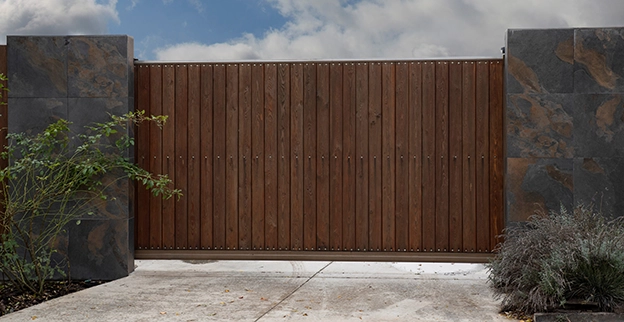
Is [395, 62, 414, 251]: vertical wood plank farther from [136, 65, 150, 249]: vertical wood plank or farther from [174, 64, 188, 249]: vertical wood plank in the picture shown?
[136, 65, 150, 249]: vertical wood plank

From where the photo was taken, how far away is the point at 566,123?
19.3 ft

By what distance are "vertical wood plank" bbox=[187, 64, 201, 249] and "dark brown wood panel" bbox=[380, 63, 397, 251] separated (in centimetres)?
193

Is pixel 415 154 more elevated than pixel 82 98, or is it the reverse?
pixel 82 98

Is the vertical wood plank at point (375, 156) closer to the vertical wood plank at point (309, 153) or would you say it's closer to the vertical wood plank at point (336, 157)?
the vertical wood plank at point (336, 157)

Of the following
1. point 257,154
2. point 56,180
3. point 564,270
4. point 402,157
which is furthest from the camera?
point 257,154

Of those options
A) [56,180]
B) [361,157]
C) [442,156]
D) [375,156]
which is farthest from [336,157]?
[56,180]

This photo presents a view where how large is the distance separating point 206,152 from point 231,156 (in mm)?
271

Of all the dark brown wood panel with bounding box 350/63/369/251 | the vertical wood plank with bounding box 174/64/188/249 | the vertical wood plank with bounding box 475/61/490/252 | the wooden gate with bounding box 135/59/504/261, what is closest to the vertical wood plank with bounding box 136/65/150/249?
the wooden gate with bounding box 135/59/504/261

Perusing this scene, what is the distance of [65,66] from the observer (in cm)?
616

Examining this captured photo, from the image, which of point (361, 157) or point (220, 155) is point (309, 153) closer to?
point (361, 157)

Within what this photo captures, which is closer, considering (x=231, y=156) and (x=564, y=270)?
(x=564, y=270)

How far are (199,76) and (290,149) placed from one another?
1239 mm

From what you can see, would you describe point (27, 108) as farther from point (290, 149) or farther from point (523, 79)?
point (523, 79)

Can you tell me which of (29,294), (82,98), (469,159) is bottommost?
(29,294)
